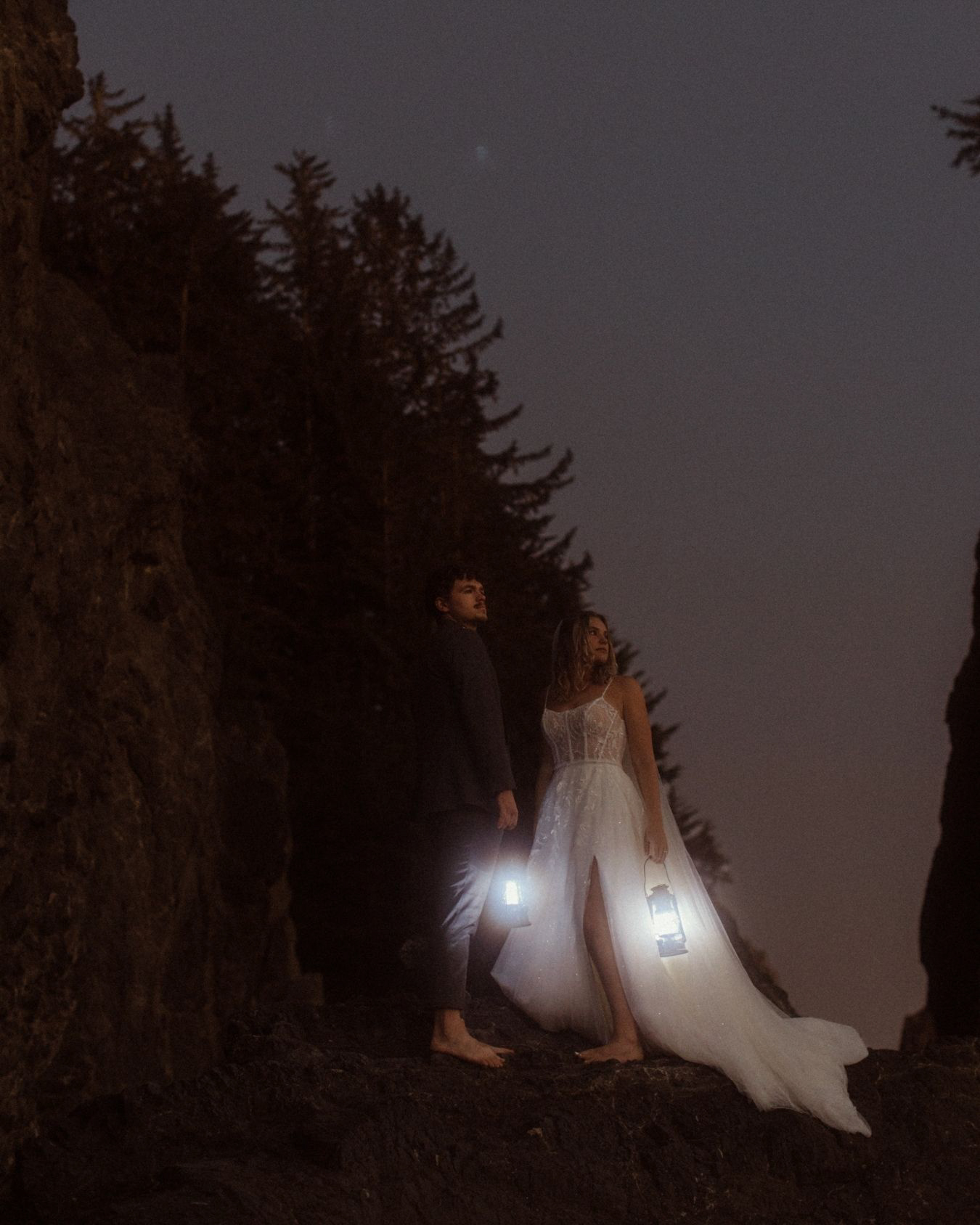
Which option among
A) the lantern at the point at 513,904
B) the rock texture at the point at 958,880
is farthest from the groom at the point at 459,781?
the rock texture at the point at 958,880

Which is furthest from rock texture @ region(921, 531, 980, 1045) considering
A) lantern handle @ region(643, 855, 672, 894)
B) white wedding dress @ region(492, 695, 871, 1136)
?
lantern handle @ region(643, 855, 672, 894)

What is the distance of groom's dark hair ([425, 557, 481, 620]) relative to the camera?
795 cm

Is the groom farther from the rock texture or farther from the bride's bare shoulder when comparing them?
the rock texture

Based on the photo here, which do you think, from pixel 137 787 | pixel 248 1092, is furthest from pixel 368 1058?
pixel 137 787

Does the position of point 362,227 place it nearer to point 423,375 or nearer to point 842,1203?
point 423,375

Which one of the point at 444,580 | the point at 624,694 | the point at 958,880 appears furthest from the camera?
the point at 958,880

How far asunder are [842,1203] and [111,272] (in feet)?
102

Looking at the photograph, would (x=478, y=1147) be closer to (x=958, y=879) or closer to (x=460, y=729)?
(x=460, y=729)

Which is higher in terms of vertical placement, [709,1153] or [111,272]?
[111,272]

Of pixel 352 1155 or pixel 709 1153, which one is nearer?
pixel 352 1155

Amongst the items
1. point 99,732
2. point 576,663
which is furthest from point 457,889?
point 99,732

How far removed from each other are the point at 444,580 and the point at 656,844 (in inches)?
71.8

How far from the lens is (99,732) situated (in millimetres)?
14500

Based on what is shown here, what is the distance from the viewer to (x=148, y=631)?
54.4 feet
